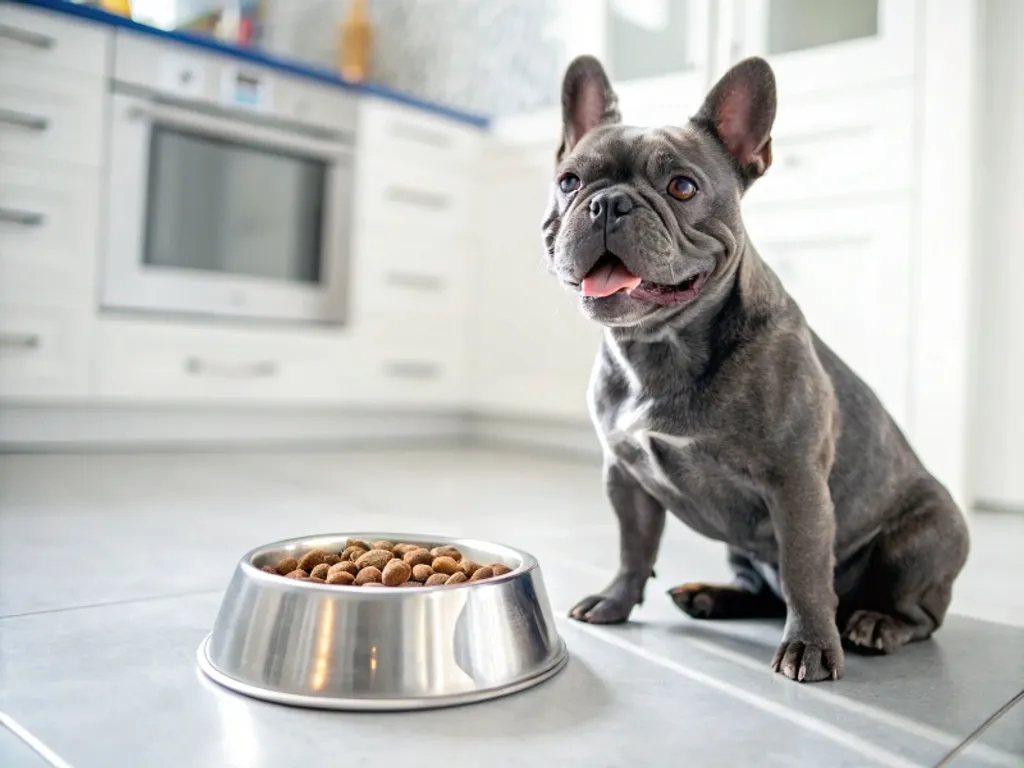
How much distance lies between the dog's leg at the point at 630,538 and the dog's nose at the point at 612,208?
39 cm

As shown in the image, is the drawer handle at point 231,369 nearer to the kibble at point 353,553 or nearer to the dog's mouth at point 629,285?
the kibble at point 353,553

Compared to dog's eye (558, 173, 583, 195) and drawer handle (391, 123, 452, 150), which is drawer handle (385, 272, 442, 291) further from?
dog's eye (558, 173, 583, 195)

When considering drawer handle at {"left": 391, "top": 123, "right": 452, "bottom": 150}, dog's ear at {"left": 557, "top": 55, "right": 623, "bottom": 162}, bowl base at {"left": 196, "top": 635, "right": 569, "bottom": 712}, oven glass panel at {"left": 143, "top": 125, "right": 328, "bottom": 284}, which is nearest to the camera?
bowl base at {"left": 196, "top": 635, "right": 569, "bottom": 712}

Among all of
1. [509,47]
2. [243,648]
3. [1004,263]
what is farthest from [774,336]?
[509,47]

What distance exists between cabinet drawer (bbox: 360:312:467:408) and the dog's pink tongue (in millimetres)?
2533

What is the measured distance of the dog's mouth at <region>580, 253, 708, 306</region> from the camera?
3.55 feet

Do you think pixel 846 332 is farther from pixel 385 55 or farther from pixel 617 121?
pixel 385 55

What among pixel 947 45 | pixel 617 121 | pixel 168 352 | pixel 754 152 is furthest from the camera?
pixel 168 352

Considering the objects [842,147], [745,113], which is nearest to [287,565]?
[745,113]

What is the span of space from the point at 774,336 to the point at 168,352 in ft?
7.90

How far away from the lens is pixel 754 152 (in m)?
1.17

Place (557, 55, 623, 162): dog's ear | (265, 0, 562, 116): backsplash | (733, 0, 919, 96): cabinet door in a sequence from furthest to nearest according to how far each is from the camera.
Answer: (265, 0, 562, 116): backsplash < (733, 0, 919, 96): cabinet door < (557, 55, 623, 162): dog's ear

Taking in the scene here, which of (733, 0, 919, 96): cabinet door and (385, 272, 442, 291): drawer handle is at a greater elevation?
(733, 0, 919, 96): cabinet door

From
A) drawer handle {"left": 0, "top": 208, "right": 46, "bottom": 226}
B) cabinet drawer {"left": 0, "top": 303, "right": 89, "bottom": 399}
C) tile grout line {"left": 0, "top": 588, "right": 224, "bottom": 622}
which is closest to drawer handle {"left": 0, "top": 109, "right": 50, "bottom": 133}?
drawer handle {"left": 0, "top": 208, "right": 46, "bottom": 226}
